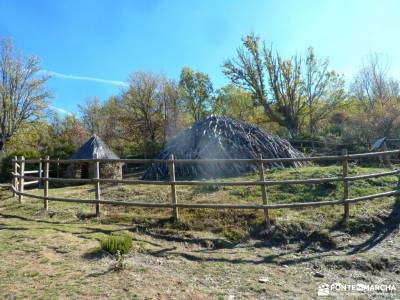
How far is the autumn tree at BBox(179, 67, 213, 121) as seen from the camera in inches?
1533

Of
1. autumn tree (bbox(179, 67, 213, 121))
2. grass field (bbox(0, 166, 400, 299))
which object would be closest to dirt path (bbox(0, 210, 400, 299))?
grass field (bbox(0, 166, 400, 299))

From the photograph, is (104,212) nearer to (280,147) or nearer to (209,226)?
(209,226)

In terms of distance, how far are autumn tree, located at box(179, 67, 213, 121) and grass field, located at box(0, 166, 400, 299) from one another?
98.9 ft

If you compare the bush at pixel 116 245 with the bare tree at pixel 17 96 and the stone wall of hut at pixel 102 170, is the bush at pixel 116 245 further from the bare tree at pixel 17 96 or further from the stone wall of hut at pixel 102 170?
the bare tree at pixel 17 96

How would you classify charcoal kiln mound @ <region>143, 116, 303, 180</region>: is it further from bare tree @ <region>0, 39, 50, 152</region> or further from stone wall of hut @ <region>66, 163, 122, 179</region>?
bare tree @ <region>0, 39, 50, 152</region>

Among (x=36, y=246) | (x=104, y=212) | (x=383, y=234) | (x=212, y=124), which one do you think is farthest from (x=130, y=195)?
(x=383, y=234)

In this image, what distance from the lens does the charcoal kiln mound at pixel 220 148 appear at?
12.1 metres

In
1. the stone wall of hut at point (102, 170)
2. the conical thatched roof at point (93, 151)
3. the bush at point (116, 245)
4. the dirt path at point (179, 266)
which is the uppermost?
the conical thatched roof at point (93, 151)

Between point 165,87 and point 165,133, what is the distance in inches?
204

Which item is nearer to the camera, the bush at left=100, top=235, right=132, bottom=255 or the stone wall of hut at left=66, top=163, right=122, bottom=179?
the bush at left=100, top=235, right=132, bottom=255

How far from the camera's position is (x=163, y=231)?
6.86m

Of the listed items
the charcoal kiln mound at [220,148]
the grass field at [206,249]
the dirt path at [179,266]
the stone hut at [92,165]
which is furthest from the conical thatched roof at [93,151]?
the dirt path at [179,266]

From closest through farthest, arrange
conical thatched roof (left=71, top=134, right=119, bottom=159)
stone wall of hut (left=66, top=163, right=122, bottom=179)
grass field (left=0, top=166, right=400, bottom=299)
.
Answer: grass field (left=0, top=166, right=400, bottom=299), stone wall of hut (left=66, top=163, right=122, bottom=179), conical thatched roof (left=71, top=134, right=119, bottom=159)

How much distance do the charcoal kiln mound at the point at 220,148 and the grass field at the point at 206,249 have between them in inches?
109
